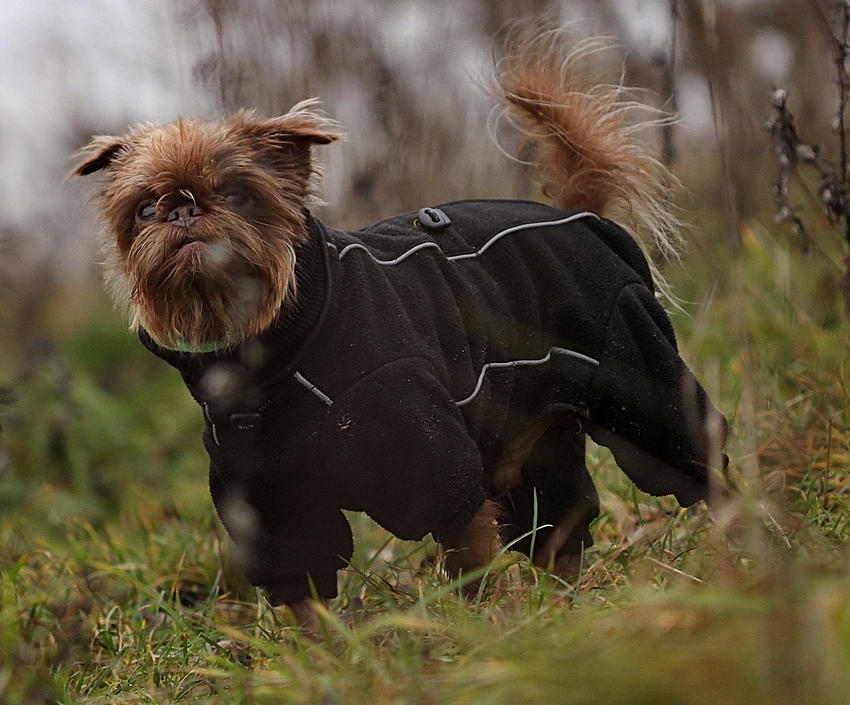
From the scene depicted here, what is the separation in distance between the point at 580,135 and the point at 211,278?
151 centimetres

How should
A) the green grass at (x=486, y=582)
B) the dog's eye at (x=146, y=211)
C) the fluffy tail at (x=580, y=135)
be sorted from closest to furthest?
1. the green grass at (x=486, y=582)
2. the dog's eye at (x=146, y=211)
3. the fluffy tail at (x=580, y=135)

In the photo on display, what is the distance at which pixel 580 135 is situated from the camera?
3637 mm

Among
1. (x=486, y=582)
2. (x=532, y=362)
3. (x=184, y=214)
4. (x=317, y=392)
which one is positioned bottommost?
(x=486, y=582)

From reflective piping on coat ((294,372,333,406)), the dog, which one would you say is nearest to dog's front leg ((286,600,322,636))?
the dog

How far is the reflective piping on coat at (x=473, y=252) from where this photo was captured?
2.95m

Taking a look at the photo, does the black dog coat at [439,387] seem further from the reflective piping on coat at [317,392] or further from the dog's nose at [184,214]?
the dog's nose at [184,214]

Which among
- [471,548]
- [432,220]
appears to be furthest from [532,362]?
[471,548]

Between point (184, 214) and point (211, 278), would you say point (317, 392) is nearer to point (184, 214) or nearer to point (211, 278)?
point (211, 278)

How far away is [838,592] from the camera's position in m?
1.55

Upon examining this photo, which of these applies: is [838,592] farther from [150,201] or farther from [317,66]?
[317,66]

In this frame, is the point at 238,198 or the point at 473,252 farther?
the point at 473,252

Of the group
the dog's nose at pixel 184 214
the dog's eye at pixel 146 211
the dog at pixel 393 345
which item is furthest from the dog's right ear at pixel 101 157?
the dog's nose at pixel 184 214

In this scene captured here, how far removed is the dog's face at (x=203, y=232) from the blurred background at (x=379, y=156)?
1097 mm

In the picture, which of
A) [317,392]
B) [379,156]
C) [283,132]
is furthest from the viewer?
[379,156]
